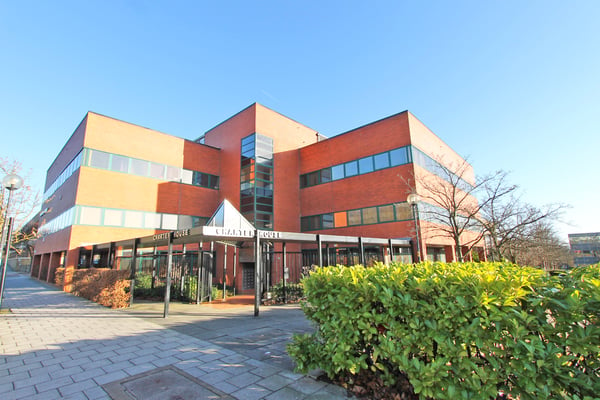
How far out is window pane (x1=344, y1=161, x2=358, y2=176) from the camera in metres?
21.6

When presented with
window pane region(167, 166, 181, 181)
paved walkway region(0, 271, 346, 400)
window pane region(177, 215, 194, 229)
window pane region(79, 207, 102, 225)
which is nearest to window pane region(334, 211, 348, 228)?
window pane region(177, 215, 194, 229)

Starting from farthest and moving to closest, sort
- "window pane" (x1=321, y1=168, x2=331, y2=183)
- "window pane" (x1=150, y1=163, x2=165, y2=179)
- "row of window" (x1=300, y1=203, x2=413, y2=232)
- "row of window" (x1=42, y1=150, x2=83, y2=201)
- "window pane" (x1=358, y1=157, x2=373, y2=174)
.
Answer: "window pane" (x1=321, y1=168, x2=331, y2=183) < "window pane" (x1=150, y1=163, x2=165, y2=179) < "window pane" (x1=358, y1=157, x2=373, y2=174) < "row of window" (x1=42, y1=150, x2=83, y2=201) < "row of window" (x1=300, y1=203, x2=413, y2=232)

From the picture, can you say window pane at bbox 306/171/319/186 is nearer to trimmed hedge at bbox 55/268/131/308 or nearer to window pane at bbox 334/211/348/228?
window pane at bbox 334/211/348/228

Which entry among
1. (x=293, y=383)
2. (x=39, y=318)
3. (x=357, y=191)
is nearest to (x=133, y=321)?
(x=39, y=318)

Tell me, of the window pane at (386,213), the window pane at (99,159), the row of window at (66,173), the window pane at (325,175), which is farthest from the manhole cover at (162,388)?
the row of window at (66,173)

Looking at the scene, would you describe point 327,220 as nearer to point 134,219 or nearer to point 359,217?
point 359,217

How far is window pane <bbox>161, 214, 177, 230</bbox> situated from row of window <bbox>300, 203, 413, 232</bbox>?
1042 centimetres

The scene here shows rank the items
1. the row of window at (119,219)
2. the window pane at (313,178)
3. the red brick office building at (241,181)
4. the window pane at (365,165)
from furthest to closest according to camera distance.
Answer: the window pane at (313,178)
the window pane at (365,165)
the red brick office building at (241,181)
the row of window at (119,219)

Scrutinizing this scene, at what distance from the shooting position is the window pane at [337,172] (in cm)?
2244

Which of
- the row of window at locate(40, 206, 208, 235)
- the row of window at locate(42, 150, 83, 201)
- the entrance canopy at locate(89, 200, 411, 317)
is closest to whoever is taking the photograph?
the entrance canopy at locate(89, 200, 411, 317)

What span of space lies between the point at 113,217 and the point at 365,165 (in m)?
18.5

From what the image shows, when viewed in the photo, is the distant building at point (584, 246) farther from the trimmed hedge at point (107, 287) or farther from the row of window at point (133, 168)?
the trimmed hedge at point (107, 287)

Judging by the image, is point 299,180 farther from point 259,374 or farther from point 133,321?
point 259,374

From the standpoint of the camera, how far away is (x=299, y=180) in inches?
998
